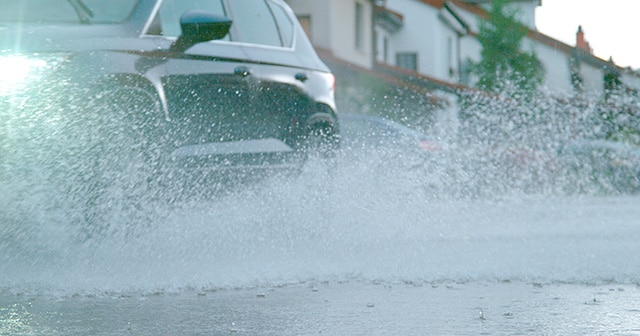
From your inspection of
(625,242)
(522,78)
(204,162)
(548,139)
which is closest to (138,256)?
(204,162)

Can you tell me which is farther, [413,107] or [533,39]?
[533,39]

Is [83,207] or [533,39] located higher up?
[533,39]

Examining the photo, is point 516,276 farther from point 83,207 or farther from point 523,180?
point 523,180

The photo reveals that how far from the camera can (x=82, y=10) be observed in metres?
6.11

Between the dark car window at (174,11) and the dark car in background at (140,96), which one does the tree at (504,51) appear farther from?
the dark car window at (174,11)

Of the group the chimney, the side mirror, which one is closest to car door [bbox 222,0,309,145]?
the side mirror

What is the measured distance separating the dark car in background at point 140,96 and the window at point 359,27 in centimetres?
2504

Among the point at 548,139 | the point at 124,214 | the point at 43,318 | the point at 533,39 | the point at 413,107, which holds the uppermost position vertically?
the point at 533,39

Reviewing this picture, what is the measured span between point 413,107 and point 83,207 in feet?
94.8

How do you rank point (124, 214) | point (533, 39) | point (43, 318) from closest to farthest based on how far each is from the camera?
point (43, 318) → point (124, 214) → point (533, 39)

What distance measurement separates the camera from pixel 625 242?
6270 millimetres

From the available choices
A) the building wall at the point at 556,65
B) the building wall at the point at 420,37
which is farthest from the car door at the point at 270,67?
the building wall at the point at 556,65

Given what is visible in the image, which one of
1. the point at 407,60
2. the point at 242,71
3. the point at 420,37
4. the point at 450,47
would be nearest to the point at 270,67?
the point at 242,71

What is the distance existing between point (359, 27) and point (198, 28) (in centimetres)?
2662
